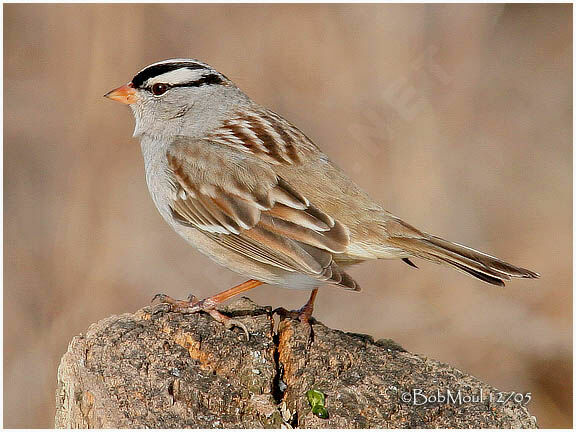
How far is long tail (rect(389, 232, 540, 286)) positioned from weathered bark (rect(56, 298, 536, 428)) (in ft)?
1.65

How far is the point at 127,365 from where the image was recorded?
11.5 ft

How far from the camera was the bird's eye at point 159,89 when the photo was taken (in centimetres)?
513

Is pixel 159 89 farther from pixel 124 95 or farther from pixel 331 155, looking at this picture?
pixel 331 155

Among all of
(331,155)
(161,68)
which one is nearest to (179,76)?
(161,68)

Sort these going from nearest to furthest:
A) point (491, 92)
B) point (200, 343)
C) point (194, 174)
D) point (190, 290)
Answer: point (200, 343), point (194, 174), point (190, 290), point (491, 92)

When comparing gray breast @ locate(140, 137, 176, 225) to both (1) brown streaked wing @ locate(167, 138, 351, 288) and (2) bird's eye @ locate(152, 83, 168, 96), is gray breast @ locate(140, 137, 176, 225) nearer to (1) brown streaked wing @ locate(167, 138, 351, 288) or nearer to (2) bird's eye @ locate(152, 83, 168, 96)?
(1) brown streaked wing @ locate(167, 138, 351, 288)

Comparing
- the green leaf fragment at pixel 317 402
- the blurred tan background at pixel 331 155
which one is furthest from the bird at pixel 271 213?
the blurred tan background at pixel 331 155

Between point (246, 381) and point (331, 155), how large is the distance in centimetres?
434

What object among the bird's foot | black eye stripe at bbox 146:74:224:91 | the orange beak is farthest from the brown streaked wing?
the orange beak

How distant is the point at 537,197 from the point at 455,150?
1.01 m

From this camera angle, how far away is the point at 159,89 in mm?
5145

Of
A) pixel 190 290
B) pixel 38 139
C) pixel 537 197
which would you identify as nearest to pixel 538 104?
pixel 537 197

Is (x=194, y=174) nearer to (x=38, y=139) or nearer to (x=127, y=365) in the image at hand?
(x=127, y=365)

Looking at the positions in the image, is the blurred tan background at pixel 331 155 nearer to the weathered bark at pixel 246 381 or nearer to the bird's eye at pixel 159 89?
the bird's eye at pixel 159 89
